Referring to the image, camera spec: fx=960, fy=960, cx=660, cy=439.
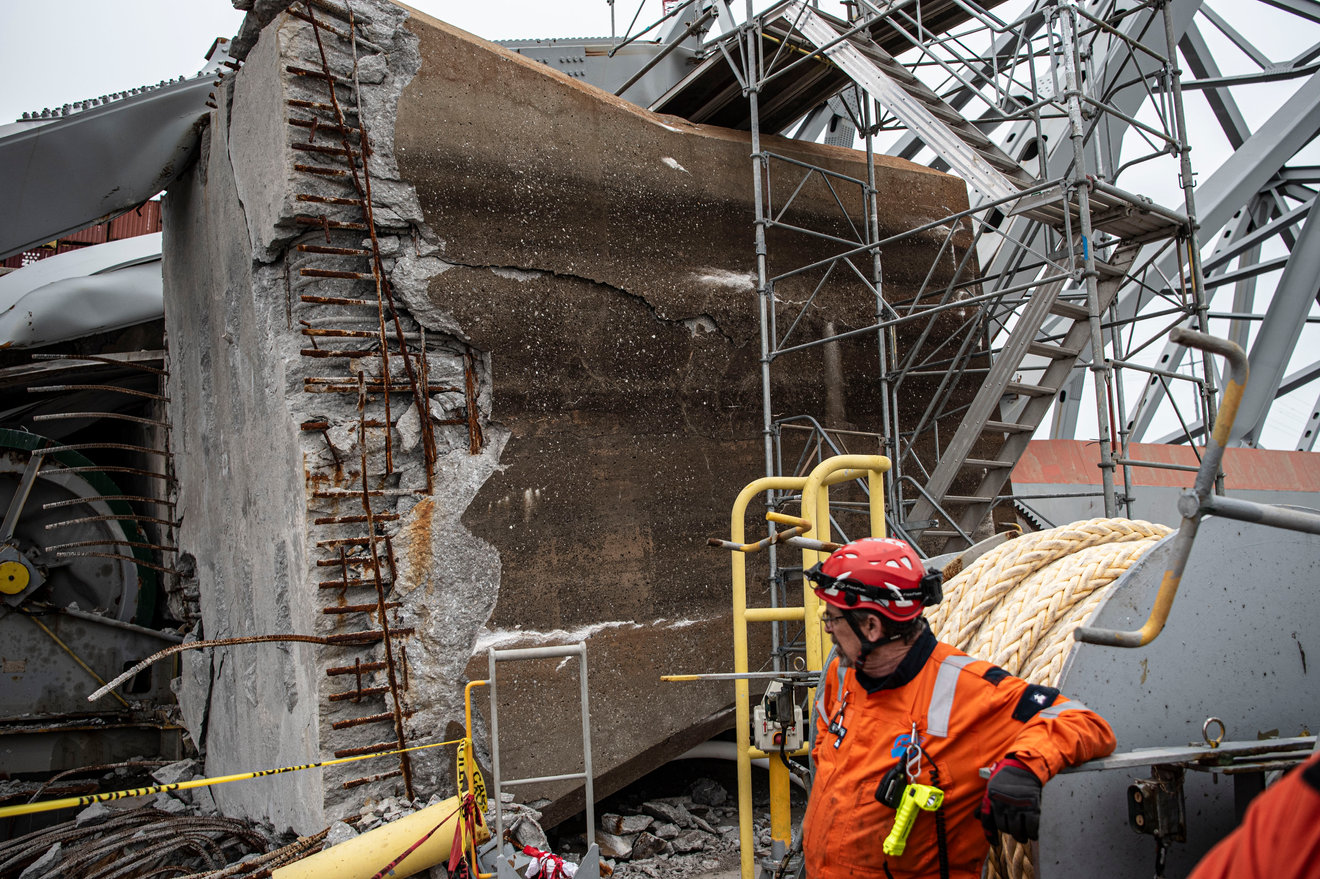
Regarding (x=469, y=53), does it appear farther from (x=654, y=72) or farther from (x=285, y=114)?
(x=654, y=72)

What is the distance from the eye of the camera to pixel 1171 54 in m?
7.10

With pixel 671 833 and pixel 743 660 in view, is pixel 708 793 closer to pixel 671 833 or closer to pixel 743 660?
pixel 671 833

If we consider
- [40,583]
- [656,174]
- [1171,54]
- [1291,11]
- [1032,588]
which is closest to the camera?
[1032,588]

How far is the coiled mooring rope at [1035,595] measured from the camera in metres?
2.89

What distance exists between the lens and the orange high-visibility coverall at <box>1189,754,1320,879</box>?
3.24 ft

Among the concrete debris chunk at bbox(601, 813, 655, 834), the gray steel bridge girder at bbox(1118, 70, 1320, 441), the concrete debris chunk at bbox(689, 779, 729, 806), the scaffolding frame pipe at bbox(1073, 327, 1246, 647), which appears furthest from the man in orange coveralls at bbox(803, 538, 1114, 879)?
the gray steel bridge girder at bbox(1118, 70, 1320, 441)

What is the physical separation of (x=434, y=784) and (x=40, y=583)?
480 cm

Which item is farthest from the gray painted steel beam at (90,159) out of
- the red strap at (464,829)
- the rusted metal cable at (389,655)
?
the red strap at (464,829)

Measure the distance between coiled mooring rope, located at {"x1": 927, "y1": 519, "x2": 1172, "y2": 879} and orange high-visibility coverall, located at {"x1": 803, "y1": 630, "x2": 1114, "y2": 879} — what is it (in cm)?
39

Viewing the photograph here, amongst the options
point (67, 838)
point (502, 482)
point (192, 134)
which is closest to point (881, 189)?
point (502, 482)

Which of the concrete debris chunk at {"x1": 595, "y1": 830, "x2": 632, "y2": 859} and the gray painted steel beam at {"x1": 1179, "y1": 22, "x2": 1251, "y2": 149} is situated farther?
the gray painted steel beam at {"x1": 1179, "y1": 22, "x2": 1251, "y2": 149}

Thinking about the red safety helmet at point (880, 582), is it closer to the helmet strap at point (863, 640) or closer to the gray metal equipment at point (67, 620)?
the helmet strap at point (863, 640)

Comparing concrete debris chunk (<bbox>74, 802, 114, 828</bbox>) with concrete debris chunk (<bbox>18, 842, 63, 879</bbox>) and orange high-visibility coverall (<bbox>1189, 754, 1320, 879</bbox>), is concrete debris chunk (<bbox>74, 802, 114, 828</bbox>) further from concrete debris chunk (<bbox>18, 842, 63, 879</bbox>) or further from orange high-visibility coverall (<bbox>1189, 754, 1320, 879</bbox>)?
orange high-visibility coverall (<bbox>1189, 754, 1320, 879</bbox>)

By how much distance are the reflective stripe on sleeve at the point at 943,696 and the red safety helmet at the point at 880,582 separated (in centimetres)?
15
